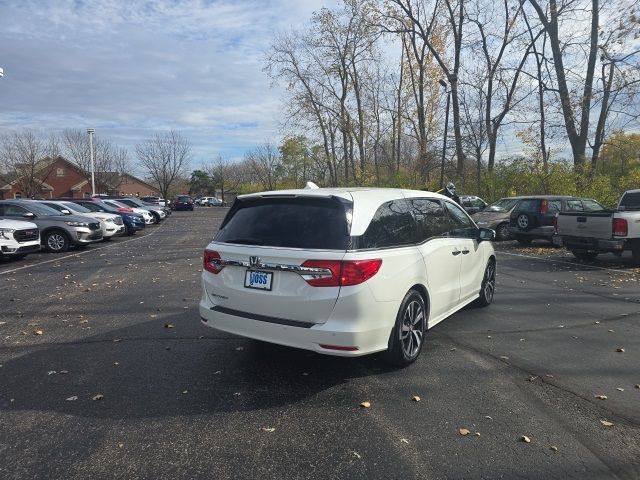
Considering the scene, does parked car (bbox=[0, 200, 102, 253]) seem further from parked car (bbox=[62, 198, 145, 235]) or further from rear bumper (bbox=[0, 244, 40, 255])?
parked car (bbox=[62, 198, 145, 235])

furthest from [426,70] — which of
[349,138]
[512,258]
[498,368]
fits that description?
[498,368]

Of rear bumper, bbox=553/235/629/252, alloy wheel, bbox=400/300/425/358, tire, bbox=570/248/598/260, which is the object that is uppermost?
rear bumper, bbox=553/235/629/252

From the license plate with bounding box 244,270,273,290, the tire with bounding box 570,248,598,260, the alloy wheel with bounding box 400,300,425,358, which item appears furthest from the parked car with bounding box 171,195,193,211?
the alloy wheel with bounding box 400,300,425,358

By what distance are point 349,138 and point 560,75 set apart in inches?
938

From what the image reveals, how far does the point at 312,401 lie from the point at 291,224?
4.95 ft

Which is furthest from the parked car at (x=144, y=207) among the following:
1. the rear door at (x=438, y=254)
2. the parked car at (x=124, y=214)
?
the rear door at (x=438, y=254)

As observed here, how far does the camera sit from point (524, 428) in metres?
3.31

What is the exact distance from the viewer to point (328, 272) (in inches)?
147

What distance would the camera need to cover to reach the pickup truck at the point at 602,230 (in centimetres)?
1002

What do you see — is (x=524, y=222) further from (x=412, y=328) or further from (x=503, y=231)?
(x=412, y=328)

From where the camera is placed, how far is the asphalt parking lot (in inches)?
114

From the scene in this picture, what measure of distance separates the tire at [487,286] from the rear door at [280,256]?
→ 3.49 meters

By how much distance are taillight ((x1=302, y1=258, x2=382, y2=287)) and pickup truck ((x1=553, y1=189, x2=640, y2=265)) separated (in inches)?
346

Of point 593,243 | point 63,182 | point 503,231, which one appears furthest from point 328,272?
point 63,182
